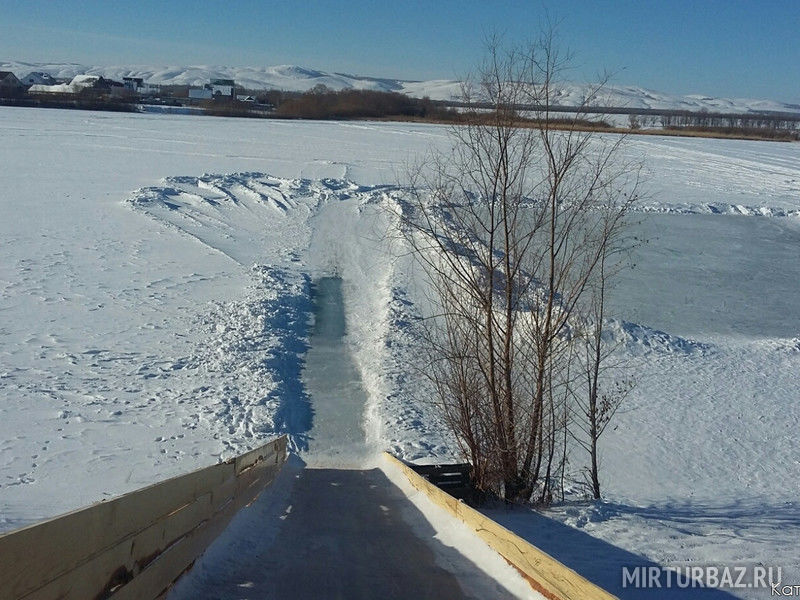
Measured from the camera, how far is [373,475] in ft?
29.1

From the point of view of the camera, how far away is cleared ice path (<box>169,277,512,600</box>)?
15.1 feet

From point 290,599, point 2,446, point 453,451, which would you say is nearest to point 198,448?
point 2,446

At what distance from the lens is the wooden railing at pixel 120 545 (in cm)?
309

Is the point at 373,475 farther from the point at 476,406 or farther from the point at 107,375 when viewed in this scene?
the point at 107,375

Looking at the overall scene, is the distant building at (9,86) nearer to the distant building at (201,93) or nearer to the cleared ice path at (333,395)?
the distant building at (201,93)

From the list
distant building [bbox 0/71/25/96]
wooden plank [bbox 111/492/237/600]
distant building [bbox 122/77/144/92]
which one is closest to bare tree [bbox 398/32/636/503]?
wooden plank [bbox 111/492/237/600]

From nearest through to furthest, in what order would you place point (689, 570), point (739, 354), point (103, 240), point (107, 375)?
point (689, 570) < point (107, 375) < point (739, 354) < point (103, 240)

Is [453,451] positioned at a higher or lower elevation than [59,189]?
lower

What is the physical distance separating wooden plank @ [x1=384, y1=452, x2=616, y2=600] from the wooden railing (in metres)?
1.79

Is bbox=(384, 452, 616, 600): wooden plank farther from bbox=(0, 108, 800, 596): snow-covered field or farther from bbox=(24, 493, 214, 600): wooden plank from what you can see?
bbox=(24, 493, 214, 600): wooden plank

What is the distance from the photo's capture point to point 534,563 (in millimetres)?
4547

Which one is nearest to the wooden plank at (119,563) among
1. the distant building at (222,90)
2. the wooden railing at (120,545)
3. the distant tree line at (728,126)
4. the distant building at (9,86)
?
the wooden railing at (120,545)

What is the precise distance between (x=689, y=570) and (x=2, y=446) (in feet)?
25.6

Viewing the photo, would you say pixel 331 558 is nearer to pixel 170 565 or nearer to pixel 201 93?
pixel 170 565
